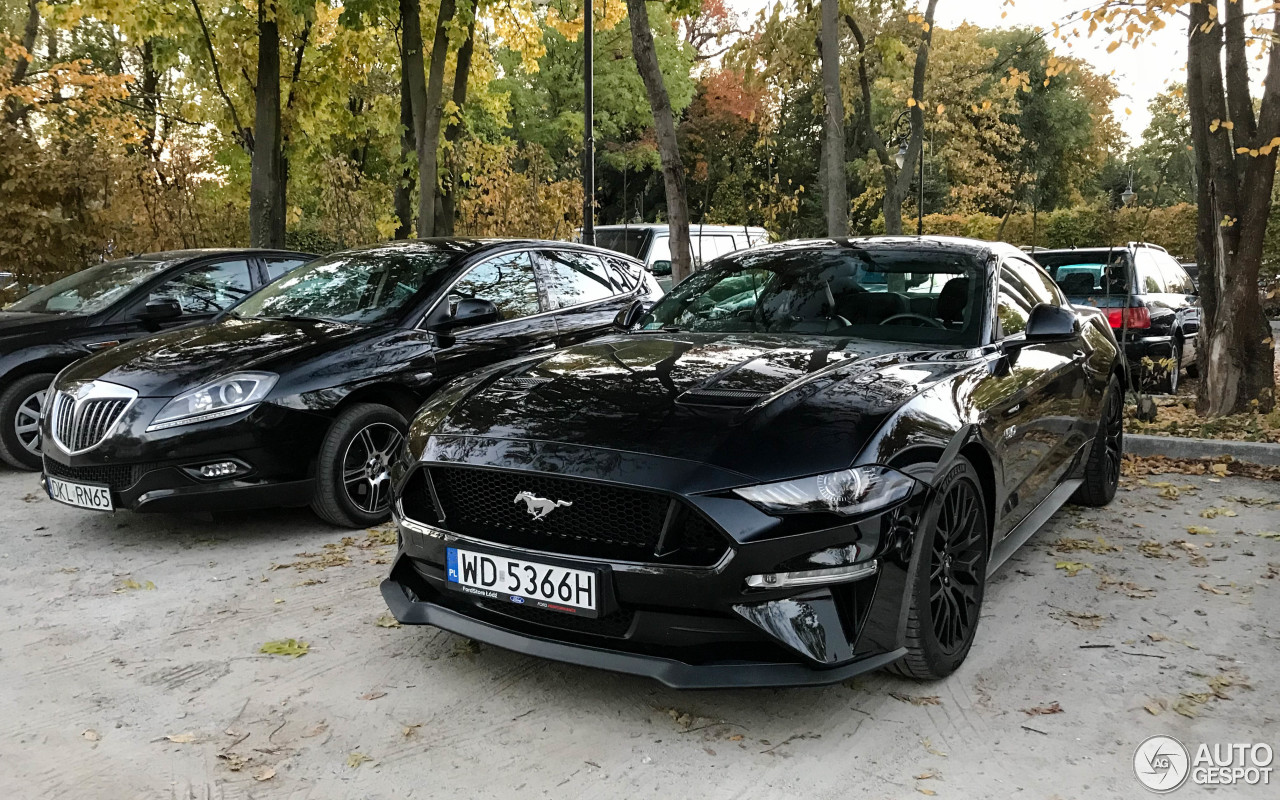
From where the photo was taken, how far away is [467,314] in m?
5.98

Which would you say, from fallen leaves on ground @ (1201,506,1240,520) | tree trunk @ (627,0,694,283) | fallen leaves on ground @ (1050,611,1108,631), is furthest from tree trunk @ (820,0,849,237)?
fallen leaves on ground @ (1050,611,1108,631)

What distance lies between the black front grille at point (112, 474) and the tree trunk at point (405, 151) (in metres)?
10.5

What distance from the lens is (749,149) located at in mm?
37750

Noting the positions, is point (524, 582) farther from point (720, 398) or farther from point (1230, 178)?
point (1230, 178)

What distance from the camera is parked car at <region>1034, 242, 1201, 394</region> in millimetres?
10414

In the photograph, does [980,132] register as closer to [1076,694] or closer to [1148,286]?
[1148,286]

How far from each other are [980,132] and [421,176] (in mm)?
27421

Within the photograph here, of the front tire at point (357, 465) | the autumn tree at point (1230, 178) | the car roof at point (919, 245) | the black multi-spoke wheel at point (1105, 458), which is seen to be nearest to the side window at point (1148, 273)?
the autumn tree at point (1230, 178)

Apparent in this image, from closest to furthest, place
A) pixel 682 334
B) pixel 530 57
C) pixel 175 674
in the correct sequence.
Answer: pixel 175 674 < pixel 682 334 < pixel 530 57

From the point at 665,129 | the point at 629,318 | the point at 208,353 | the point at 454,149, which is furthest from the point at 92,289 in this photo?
the point at 454,149

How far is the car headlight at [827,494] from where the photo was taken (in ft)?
10.0

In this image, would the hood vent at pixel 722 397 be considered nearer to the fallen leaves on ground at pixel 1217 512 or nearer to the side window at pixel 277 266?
the fallen leaves on ground at pixel 1217 512

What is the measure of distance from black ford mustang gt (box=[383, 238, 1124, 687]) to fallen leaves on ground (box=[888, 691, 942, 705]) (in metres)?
0.08

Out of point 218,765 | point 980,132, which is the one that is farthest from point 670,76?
point 218,765
